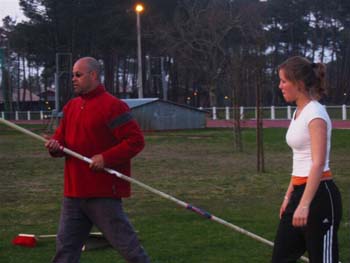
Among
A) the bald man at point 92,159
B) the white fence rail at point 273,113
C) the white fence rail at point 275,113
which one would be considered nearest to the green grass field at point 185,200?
the bald man at point 92,159

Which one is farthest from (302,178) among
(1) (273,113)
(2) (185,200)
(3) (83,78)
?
(1) (273,113)

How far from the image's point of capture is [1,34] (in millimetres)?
78938

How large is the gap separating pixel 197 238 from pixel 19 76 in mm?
100285

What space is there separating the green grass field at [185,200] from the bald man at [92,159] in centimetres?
168

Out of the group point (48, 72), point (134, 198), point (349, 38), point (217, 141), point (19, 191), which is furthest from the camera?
point (48, 72)

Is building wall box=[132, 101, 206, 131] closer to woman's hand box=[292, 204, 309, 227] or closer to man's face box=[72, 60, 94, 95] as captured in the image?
man's face box=[72, 60, 94, 95]

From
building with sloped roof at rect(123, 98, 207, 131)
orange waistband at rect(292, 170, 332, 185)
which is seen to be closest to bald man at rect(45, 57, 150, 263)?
orange waistband at rect(292, 170, 332, 185)

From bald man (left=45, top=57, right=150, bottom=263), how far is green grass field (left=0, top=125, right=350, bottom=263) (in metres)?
1.68

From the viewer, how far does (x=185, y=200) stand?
36.9 ft

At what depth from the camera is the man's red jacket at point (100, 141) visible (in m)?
5.27

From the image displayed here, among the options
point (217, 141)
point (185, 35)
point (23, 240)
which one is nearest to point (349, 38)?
point (185, 35)

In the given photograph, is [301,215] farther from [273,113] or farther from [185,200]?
[273,113]

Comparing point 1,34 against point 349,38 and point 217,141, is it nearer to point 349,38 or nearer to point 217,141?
point 349,38

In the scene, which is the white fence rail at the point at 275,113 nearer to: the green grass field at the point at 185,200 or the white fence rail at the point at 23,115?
the green grass field at the point at 185,200
